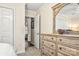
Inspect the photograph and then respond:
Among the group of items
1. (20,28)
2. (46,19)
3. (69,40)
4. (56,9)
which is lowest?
(69,40)

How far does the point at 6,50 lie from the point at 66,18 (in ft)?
3.01

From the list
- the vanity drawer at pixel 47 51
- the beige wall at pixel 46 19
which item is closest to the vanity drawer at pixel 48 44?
the vanity drawer at pixel 47 51

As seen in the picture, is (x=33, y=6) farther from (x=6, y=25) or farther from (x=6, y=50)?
(x=6, y=50)

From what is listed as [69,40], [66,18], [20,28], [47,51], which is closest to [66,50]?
[69,40]

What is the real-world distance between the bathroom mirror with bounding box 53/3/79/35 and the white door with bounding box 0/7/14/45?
23.8 inches

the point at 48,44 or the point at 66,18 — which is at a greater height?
the point at 66,18

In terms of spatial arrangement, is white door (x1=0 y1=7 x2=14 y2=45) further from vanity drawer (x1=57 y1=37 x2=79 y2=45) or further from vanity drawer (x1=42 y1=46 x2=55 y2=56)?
vanity drawer (x1=57 y1=37 x2=79 y2=45)

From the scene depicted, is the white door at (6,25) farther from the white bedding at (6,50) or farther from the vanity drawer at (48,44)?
the vanity drawer at (48,44)

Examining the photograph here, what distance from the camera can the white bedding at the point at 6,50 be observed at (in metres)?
1.40

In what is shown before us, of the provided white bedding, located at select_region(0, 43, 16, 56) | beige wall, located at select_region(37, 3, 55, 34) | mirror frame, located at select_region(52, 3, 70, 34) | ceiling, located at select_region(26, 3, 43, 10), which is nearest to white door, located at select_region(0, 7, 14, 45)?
white bedding, located at select_region(0, 43, 16, 56)

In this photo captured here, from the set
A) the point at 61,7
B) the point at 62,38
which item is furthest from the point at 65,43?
the point at 61,7

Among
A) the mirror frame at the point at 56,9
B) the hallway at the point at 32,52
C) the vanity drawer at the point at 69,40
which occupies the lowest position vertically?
the hallway at the point at 32,52

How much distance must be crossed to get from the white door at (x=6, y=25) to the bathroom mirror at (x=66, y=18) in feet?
1.98

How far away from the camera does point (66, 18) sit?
4.67 ft
